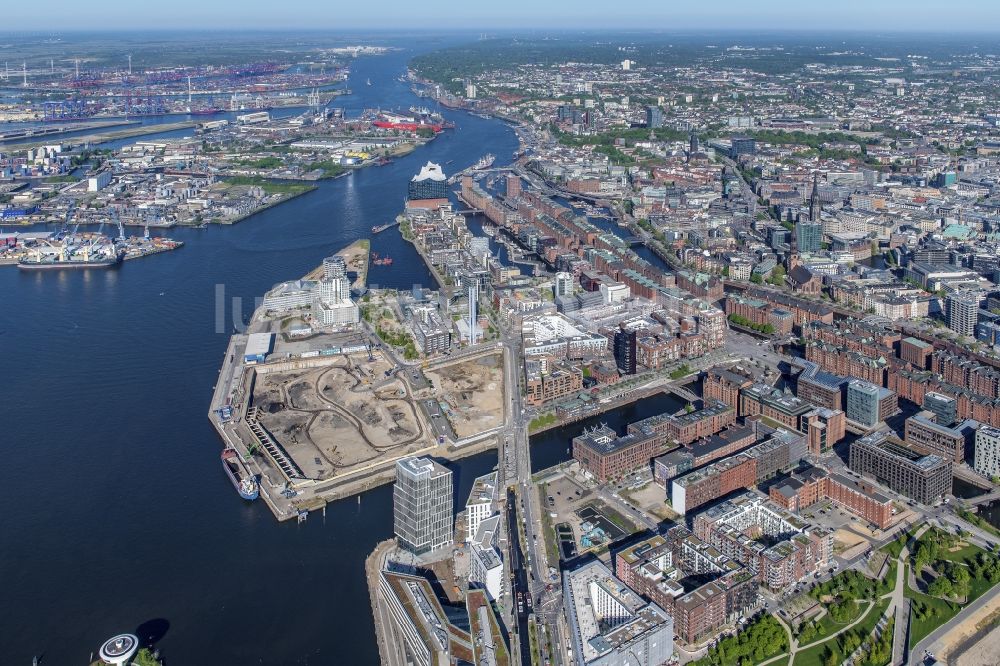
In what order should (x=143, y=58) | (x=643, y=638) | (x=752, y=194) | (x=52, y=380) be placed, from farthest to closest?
(x=143, y=58) < (x=752, y=194) < (x=52, y=380) < (x=643, y=638)

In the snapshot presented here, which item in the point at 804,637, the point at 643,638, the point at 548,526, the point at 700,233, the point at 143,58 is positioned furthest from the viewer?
the point at 143,58

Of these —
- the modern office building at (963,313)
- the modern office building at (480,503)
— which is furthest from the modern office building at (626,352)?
the modern office building at (963,313)

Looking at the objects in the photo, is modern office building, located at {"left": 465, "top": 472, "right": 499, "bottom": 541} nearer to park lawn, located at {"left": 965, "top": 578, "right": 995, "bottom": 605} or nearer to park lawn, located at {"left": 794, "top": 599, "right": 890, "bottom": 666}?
park lawn, located at {"left": 794, "top": 599, "right": 890, "bottom": 666}

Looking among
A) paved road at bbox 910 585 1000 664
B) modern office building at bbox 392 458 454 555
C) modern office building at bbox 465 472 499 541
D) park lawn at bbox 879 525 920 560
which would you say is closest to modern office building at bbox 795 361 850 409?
park lawn at bbox 879 525 920 560

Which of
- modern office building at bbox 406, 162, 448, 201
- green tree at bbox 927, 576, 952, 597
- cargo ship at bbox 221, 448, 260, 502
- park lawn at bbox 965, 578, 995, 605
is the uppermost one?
modern office building at bbox 406, 162, 448, 201

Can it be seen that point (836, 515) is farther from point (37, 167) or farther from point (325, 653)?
point (37, 167)

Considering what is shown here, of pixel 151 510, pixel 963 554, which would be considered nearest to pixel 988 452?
pixel 963 554

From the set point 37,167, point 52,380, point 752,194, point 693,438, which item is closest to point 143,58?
point 37,167

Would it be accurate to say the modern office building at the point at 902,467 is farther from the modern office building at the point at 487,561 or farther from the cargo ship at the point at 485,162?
the cargo ship at the point at 485,162

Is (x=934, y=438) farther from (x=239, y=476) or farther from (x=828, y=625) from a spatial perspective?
(x=239, y=476)
